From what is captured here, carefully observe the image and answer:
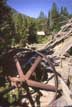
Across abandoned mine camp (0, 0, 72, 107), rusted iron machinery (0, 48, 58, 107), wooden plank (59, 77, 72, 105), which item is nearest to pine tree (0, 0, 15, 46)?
abandoned mine camp (0, 0, 72, 107)

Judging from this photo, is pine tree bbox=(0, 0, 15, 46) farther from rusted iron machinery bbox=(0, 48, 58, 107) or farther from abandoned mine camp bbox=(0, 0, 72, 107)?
rusted iron machinery bbox=(0, 48, 58, 107)

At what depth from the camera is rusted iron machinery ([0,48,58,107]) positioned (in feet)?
33.4

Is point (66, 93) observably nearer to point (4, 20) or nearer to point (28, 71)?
point (28, 71)

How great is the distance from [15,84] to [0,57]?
144cm

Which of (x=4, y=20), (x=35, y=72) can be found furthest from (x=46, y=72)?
(x=4, y=20)

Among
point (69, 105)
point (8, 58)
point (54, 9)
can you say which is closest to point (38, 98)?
point (8, 58)

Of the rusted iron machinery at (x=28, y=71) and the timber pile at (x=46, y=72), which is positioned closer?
the rusted iron machinery at (x=28, y=71)

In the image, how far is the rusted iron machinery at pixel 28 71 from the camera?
10188 mm

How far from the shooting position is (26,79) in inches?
401

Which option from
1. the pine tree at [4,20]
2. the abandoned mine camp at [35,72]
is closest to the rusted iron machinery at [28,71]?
the abandoned mine camp at [35,72]

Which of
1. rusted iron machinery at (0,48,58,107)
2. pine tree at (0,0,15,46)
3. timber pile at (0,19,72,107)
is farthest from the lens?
pine tree at (0,0,15,46)

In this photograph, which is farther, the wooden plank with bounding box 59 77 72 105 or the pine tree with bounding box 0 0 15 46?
the pine tree with bounding box 0 0 15 46

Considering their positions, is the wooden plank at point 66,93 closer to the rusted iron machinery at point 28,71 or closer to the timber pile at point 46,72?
the timber pile at point 46,72

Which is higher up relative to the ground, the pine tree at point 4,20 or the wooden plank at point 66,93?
the pine tree at point 4,20
